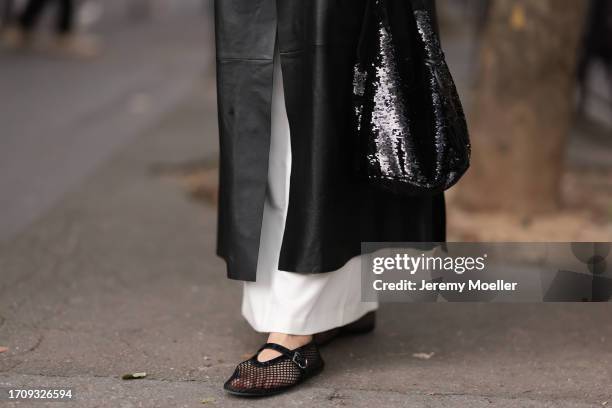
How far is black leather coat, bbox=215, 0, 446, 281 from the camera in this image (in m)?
3.11

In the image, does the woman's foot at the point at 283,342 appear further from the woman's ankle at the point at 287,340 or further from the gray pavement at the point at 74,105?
the gray pavement at the point at 74,105

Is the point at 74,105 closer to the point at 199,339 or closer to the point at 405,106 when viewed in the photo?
the point at 199,339

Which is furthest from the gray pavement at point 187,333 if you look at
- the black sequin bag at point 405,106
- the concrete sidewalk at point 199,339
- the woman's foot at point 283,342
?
the black sequin bag at point 405,106

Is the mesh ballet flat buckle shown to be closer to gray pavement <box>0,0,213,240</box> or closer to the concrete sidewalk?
the concrete sidewalk

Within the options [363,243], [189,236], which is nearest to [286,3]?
[363,243]

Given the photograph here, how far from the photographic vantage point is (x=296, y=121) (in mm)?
3152

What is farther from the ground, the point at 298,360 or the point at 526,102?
the point at 526,102

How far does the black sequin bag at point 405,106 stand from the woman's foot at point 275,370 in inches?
23.2

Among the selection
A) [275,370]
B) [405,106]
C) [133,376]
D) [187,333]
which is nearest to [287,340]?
[275,370]

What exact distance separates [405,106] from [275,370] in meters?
0.88

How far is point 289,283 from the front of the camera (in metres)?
3.21

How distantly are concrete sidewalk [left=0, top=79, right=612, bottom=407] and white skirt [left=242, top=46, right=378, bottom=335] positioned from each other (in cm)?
20

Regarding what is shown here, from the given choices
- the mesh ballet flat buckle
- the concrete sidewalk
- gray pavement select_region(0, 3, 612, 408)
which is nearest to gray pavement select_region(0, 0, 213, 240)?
gray pavement select_region(0, 3, 612, 408)

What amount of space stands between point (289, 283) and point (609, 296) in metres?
1.33
